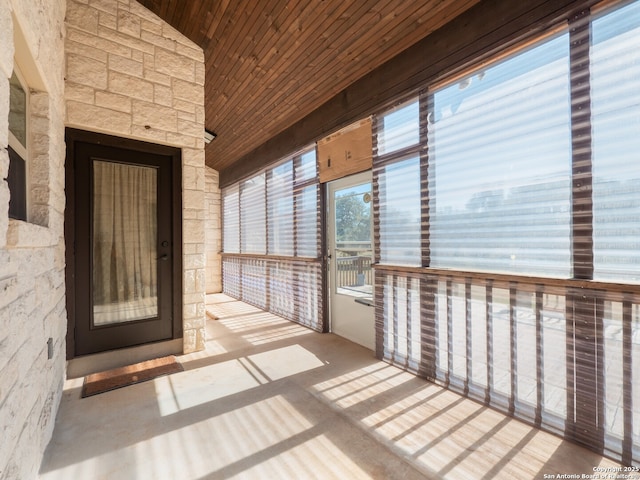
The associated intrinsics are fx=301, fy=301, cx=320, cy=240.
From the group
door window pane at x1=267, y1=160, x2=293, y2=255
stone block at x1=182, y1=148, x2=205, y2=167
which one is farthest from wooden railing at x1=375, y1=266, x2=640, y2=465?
stone block at x1=182, y1=148, x2=205, y2=167

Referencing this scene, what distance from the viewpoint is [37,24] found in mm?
1525

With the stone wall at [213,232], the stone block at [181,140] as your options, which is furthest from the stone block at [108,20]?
the stone wall at [213,232]

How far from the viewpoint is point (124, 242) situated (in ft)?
9.37

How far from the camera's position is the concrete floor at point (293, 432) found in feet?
4.99

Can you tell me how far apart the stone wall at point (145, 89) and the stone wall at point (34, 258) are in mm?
227

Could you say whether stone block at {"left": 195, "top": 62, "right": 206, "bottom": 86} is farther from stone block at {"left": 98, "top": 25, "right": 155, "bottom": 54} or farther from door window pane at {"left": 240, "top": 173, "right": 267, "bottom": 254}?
door window pane at {"left": 240, "top": 173, "right": 267, "bottom": 254}

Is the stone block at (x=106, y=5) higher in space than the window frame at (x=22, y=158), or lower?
higher

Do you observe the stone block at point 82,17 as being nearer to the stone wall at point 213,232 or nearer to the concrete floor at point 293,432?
the concrete floor at point 293,432

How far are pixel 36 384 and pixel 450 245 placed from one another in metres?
2.60

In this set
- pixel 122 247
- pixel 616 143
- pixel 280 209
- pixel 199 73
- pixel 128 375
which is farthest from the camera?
pixel 280 209

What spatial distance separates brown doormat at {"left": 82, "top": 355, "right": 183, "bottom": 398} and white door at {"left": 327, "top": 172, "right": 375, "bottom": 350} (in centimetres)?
180

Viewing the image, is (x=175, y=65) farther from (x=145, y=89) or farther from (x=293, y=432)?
(x=293, y=432)

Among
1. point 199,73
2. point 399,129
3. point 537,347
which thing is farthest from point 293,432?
point 199,73

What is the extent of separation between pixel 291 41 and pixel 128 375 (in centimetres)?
324
